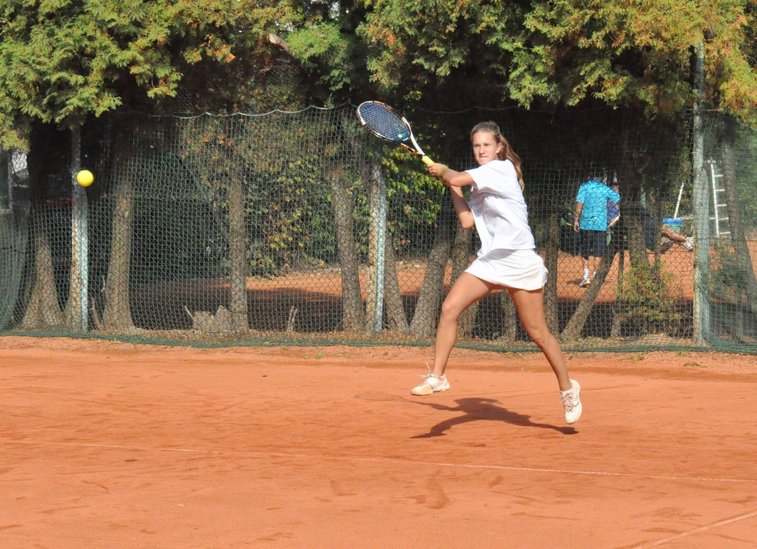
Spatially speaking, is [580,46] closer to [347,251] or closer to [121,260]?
[347,251]

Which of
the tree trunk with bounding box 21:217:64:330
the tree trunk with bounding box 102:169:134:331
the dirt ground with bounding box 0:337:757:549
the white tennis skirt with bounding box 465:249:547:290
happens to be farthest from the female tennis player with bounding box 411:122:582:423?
the tree trunk with bounding box 21:217:64:330

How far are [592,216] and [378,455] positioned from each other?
5388 millimetres

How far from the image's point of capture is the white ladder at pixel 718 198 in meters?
10.9

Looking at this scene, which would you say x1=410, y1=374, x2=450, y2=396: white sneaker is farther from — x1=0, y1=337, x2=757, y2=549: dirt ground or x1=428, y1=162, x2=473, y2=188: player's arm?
x1=428, y1=162, x2=473, y2=188: player's arm

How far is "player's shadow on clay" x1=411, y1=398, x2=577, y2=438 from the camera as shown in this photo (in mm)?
7520

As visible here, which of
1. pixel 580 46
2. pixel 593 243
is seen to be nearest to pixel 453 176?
pixel 580 46

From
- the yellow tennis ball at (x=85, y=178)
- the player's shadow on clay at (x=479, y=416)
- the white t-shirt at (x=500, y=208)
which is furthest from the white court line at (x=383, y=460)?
the yellow tennis ball at (x=85, y=178)

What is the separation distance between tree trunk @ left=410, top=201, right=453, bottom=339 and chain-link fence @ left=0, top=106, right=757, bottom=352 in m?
0.02

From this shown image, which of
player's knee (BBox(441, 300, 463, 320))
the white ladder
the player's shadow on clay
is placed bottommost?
the player's shadow on clay

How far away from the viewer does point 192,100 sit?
13.1m

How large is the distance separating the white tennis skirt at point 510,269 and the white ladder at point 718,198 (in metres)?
4.68

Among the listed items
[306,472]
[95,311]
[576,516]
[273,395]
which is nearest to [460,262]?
[273,395]

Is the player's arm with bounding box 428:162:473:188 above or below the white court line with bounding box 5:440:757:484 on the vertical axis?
above

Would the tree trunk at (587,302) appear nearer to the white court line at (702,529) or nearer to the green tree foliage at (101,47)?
the green tree foliage at (101,47)
